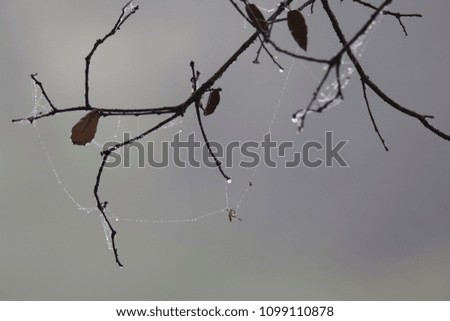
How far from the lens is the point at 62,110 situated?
1.41m

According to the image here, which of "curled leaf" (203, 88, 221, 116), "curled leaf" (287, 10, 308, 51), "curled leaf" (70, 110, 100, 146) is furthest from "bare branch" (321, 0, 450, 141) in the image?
"curled leaf" (70, 110, 100, 146)

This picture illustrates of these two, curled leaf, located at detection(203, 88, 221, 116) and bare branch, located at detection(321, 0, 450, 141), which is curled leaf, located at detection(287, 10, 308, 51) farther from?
curled leaf, located at detection(203, 88, 221, 116)

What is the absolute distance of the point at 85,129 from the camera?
5.02 feet

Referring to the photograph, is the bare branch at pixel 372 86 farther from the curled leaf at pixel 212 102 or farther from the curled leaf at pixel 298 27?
the curled leaf at pixel 212 102

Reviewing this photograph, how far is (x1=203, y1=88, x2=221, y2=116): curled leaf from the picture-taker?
68.5 inches

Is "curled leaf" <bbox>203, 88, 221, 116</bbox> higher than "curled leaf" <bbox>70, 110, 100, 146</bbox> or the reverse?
higher

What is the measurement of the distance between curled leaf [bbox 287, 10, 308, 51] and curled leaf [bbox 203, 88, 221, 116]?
355 millimetres

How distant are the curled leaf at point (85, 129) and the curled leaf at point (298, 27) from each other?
23.4 inches

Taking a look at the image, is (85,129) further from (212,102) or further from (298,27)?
(298,27)

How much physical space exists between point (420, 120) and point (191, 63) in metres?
0.69

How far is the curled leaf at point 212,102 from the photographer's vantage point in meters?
1.74
